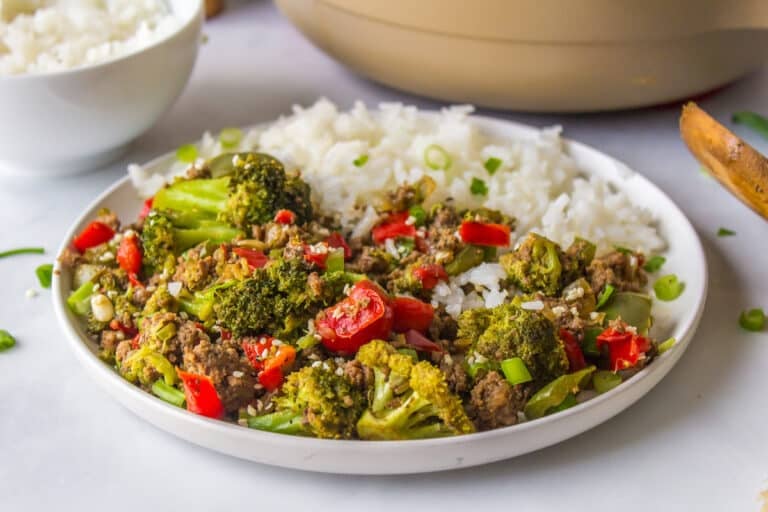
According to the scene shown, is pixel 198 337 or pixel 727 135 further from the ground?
pixel 727 135

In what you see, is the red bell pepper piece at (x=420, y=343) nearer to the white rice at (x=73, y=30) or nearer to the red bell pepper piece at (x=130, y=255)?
the red bell pepper piece at (x=130, y=255)

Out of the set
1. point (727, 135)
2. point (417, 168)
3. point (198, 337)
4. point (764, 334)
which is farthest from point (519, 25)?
point (198, 337)

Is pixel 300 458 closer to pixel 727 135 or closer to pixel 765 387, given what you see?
pixel 765 387

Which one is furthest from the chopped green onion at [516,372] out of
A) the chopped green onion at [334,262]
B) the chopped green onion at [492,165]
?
the chopped green onion at [492,165]

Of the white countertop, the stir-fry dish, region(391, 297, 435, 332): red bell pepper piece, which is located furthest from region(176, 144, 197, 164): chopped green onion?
region(391, 297, 435, 332): red bell pepper piece

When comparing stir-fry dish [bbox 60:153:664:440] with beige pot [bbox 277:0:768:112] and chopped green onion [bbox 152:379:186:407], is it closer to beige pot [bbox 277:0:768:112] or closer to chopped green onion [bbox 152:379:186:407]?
chopped green onion [bbox 152:379:186:407]

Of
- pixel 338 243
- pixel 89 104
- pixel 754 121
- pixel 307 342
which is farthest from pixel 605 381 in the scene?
pixel 89 104
